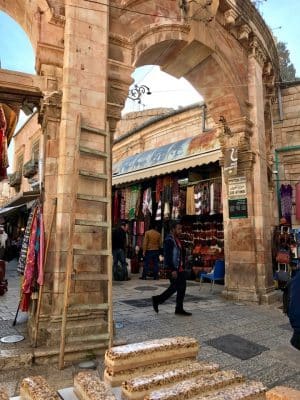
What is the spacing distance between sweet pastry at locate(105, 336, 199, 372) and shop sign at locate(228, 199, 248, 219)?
20.7ft

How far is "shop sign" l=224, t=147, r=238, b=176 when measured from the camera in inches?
299

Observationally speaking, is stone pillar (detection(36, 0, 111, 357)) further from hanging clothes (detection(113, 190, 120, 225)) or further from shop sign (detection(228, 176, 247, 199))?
hanging clothes (detection(113, 190, 120, 225))

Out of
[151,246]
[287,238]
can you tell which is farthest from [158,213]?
[287,238]

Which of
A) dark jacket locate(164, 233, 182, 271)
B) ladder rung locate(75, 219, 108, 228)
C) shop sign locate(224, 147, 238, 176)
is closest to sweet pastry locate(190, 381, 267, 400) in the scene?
ladder rung locate(75, 219, 108, 228)

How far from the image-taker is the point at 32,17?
187 inches

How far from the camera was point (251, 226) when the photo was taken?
7461 millimetres

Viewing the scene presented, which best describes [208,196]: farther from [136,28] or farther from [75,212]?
[75,212]

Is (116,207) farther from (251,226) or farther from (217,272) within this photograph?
(251,226)

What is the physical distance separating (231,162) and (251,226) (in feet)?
5.23

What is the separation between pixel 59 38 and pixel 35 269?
3249mm

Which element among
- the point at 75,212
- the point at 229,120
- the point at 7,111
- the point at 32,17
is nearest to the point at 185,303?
the point at 75,212

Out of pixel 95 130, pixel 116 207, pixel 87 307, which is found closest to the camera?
pixel 87 307

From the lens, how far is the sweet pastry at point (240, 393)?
1.11m

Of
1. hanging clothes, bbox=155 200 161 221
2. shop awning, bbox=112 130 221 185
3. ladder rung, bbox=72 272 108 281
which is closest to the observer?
ladder rung, bbox=72 272 108 281
